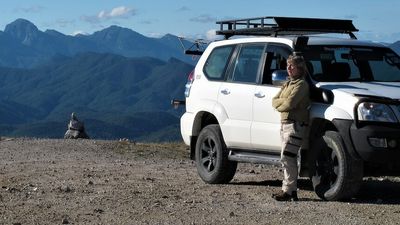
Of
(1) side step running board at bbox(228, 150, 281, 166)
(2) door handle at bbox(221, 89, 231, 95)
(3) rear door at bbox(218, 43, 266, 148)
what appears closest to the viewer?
(1) side step running board at bbox(228, 150, 281, 166)

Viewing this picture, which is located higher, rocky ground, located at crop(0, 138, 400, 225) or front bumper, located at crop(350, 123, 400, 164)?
front bumper, located at crop(350, 123, 400, 164)

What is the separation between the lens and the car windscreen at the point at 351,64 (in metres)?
8.77

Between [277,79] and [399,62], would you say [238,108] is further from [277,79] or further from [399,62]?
[399,62]

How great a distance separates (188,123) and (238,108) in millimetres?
1360

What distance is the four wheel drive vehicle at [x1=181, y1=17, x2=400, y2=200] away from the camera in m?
7.78

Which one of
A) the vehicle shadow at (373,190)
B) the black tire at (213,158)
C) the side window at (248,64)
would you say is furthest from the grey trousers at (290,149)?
the black tire at (213,158)

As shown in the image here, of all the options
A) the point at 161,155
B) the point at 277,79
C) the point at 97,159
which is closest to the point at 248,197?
the point at 277,79

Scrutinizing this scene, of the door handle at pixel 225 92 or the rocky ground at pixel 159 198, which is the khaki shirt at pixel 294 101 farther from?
the door handle at pixel 225 92

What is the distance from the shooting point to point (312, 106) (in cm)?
838

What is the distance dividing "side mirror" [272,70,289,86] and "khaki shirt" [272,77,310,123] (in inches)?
10.3

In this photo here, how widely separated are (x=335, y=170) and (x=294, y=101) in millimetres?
899

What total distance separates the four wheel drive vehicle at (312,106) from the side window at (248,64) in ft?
0.05

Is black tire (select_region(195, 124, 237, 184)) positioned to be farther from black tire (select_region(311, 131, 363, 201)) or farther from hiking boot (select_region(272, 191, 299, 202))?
black tire (select_region(311, 131, 363, 201))

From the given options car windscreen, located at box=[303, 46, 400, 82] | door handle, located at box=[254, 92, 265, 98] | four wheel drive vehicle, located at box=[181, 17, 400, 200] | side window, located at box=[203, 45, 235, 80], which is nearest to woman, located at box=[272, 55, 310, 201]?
four wheel drive vehicle, located at box=[181, 17, 400, 200]
